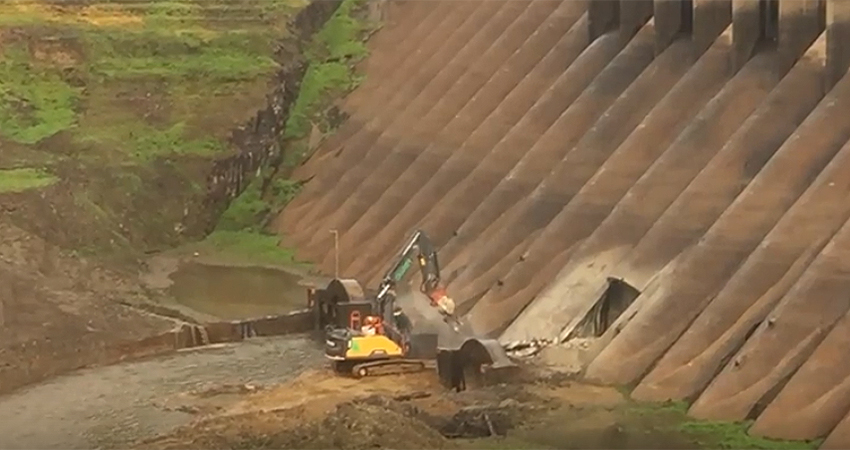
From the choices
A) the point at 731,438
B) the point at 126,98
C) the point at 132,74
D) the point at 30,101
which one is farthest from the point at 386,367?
the point at 132,74

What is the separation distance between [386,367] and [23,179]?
46.8 feet

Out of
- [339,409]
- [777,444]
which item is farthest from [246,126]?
[777,444]

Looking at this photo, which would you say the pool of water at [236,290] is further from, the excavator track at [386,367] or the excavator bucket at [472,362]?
the excavator bucket at [472,362]

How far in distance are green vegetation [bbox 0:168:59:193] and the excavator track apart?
1258 centimetres

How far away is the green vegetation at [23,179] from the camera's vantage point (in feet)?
114

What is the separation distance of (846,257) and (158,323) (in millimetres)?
14392

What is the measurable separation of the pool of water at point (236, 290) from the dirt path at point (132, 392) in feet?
9.72

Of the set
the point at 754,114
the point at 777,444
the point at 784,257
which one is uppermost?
the point at 754,114

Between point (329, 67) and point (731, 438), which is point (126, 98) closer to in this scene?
point (329, 67)

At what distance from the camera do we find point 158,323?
3009cm

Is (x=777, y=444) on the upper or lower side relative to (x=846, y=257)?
lower

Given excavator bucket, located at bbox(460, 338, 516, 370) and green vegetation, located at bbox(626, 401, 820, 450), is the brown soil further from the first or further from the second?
excavator bucket, located at bbox(460, 338, 516, 370)

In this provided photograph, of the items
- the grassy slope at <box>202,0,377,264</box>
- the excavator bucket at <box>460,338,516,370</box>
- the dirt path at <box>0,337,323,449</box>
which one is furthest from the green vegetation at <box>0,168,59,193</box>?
the excavator bucket at <box>460,338,516,370</box>

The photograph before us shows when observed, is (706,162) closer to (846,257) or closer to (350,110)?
(846,257)
